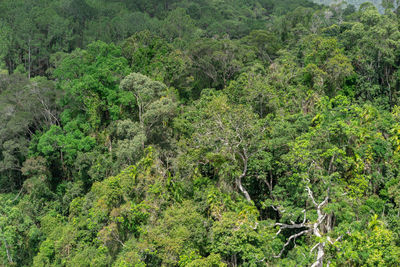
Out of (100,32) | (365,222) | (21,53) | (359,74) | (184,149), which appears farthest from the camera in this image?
(100,32)

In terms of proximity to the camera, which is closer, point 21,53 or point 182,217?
point 182,217

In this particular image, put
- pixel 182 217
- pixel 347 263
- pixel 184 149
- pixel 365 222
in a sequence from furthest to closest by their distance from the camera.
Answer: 1. pixel 184 149
2. pixel 182 217
3. pixel 365 222
4. pixel 347 263

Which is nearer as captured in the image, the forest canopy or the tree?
the forest canopy

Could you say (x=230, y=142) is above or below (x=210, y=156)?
above

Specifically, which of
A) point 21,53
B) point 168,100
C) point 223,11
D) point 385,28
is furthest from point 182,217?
point 223,11

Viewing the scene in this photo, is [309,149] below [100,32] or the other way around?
the other way around

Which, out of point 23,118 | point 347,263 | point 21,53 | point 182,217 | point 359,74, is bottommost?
point 21,53

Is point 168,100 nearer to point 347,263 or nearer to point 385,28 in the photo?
point 347,263

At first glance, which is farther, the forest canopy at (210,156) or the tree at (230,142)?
the tree at (230,142)
